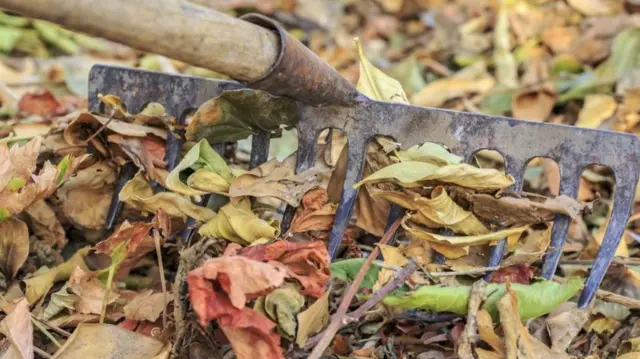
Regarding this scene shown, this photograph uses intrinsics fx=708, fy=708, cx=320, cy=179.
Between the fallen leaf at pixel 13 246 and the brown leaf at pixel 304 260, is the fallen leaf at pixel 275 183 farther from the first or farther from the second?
the fallen leaf at pixel 13 246

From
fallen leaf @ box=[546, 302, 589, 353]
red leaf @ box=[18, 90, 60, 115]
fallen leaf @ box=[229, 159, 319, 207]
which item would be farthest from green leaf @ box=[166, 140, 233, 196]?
red leaf @ box=[18, 90, 60, 115]

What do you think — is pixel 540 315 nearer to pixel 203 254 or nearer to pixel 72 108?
pixel 203 254

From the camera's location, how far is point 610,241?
1141mm

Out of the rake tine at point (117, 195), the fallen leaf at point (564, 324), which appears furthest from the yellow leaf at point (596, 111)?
the rake tine at point (117, 195)

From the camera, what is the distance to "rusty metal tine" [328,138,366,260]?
1169 mm

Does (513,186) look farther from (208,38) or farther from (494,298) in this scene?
(208,38)

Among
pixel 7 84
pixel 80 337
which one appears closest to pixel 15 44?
pixel 7 84

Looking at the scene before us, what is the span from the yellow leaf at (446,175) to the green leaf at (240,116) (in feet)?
0.68

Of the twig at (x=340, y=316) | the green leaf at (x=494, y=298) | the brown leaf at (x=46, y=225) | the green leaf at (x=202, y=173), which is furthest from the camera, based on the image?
the brown leaf at (x=46, y=225)

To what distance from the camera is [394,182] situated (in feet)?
3.62

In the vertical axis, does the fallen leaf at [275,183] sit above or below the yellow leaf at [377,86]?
below

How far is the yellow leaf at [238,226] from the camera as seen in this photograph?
1.08 meters

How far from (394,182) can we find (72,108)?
1.00 metres

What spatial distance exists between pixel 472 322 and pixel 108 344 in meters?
0.52
